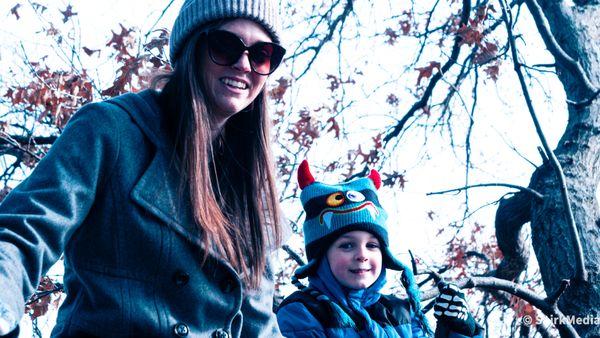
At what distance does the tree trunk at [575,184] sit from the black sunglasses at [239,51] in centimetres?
274

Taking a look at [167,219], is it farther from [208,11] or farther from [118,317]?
[208,11]

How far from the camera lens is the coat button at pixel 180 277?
1.83 meters

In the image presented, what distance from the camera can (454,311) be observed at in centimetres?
322

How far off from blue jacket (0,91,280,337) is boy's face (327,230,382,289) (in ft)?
4.49

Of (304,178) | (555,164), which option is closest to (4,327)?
(304,178)

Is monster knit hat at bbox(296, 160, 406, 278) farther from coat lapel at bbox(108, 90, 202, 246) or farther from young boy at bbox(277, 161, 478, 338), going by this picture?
coat lapel at bbox(108, 90, 202, 246)

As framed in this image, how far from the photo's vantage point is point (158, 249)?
1.80 metres

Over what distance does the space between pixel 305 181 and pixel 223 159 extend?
156cm

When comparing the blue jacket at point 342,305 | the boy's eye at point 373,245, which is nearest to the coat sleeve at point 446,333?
the blue jacket at point 342,305

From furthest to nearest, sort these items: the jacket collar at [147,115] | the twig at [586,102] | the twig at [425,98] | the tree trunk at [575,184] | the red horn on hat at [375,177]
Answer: the twig at [425,98] → the twig at [586,102] → the tree trunk at [575,184] → the red horn on hat at [375,177] → the jacket collar at [147,115]

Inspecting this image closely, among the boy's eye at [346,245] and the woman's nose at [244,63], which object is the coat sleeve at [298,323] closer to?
the boy's eye at [346,245]

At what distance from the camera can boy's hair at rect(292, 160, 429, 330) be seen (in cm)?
345

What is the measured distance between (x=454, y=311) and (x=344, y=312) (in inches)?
18.4

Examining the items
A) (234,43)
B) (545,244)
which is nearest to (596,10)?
(545,244)
